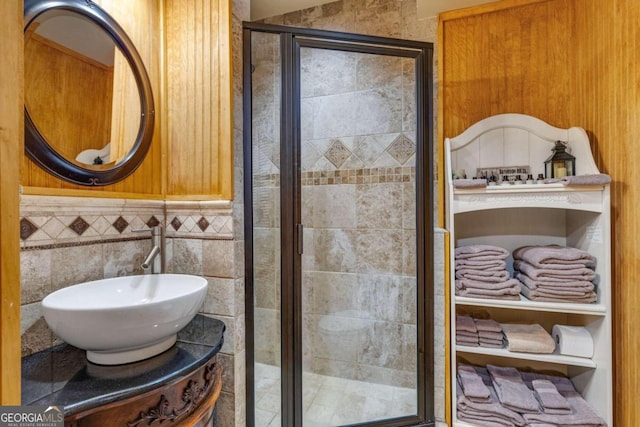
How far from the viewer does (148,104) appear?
125 centimetres

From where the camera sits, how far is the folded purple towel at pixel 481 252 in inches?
53.8

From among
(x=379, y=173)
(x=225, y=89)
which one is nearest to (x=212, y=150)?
(x=225, y=89)

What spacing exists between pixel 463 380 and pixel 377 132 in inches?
53.2

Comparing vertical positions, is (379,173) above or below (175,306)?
above

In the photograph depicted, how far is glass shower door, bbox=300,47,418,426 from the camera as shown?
1.48 meters

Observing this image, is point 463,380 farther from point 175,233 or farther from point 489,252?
point 175,233

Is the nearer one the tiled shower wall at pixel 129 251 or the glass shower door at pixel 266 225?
the tiled shower wall at pixel 129 251

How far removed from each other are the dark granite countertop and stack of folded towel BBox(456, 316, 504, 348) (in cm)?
111

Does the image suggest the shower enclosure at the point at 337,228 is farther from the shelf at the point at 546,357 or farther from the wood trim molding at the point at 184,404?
the wood trim molding at the point at 184,404

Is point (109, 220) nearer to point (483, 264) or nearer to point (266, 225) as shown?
point (266, 225)

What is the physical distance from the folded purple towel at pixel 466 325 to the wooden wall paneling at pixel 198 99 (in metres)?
1.23

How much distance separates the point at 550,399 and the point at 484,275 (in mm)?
563

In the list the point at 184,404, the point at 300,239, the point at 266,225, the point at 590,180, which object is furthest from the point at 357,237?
the point at 184,404

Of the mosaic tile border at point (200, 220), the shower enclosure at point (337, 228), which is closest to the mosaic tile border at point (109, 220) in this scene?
the mosaic tile border at point (200, 220)
